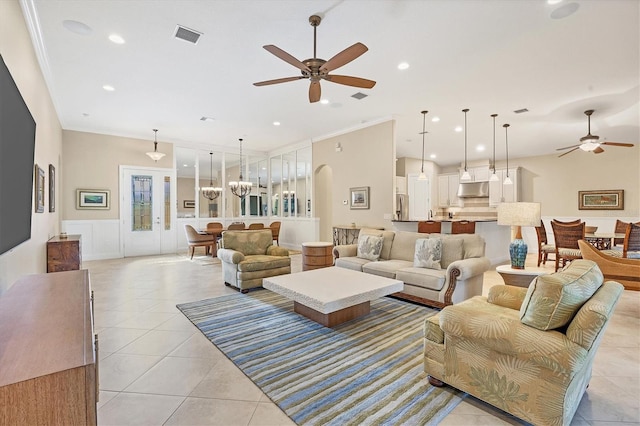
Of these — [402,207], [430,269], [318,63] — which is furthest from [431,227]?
[318,63]

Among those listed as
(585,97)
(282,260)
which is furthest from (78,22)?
(585,97)

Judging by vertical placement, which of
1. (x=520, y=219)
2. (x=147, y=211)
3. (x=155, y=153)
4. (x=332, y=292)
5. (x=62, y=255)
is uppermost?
(x=155, y=153)

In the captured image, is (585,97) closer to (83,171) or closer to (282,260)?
(282,260)

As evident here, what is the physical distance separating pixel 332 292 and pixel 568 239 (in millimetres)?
4920

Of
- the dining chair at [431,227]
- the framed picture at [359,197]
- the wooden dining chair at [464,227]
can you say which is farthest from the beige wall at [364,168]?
the wooden dining chair at [464,227]

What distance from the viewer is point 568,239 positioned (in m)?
5.42

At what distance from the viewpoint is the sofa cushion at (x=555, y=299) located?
1608 mm

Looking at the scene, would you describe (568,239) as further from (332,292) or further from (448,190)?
(448,190)

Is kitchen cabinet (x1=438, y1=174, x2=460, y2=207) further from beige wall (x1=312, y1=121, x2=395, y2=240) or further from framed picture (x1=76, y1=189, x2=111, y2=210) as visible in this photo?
framed picture (x1=76, y1=189, x2=111, y2=210)

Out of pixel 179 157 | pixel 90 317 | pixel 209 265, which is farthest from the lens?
pixel 179 157

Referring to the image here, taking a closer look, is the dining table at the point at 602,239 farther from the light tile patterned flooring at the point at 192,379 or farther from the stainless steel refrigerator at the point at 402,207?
the stainless steel refrigerator at the point at 402,207

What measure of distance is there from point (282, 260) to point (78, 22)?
3671 mm

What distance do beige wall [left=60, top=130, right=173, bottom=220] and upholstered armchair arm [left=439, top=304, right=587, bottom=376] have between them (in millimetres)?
8140

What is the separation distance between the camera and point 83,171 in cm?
713
